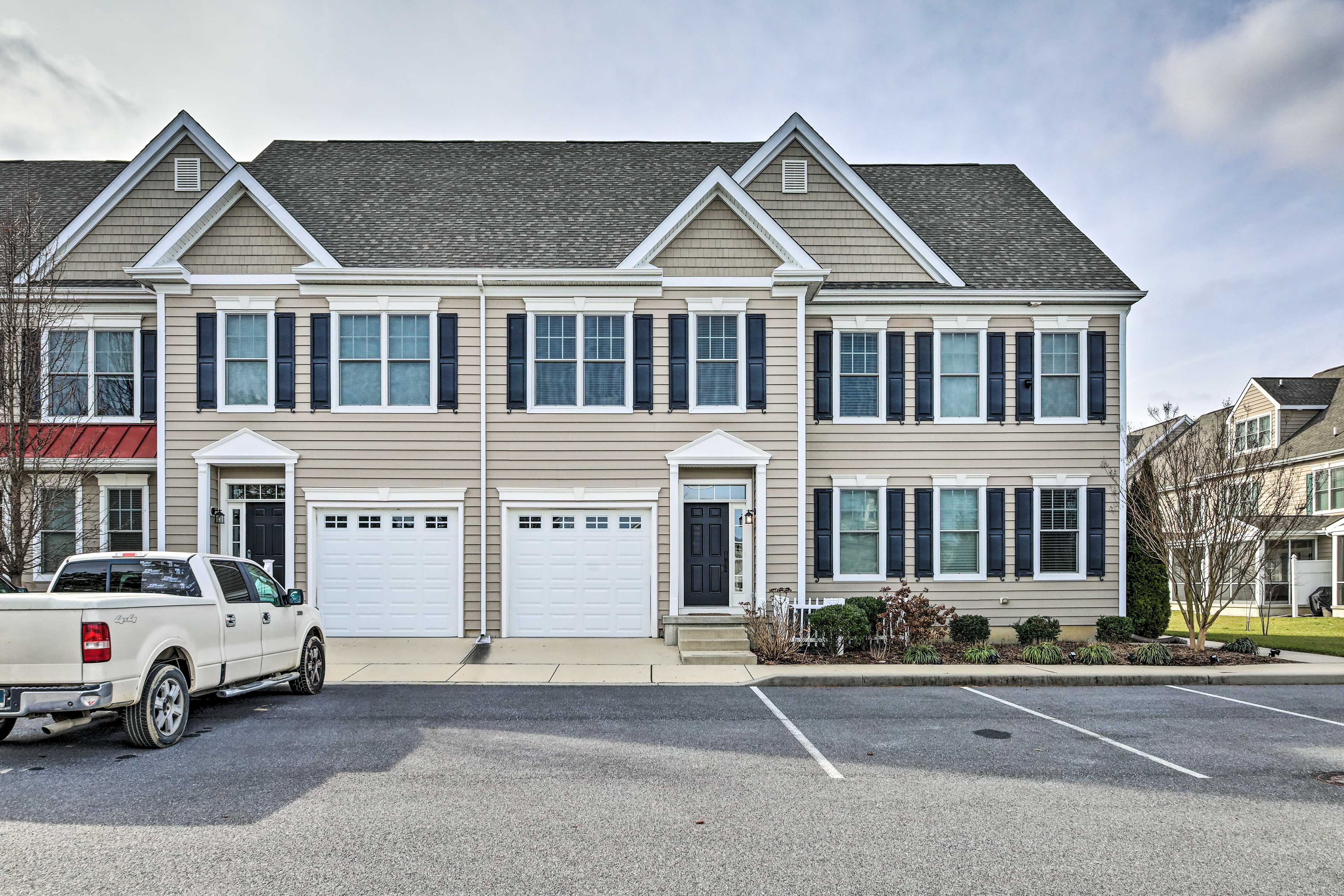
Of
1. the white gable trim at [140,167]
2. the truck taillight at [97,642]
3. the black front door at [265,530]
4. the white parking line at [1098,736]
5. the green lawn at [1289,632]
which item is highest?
the white gable trim at [140,167]

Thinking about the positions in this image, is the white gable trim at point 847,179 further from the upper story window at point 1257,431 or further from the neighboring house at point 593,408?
the upper story window at point 1257,431

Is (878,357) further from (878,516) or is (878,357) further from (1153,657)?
(1153,657)

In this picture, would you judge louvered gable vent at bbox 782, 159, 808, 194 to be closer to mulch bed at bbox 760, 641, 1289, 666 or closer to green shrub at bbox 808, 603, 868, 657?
green shrub at bbox 808, 603, 868, 657

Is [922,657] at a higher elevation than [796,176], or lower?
lower

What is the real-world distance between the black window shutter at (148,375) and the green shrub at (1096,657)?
17.3 meters

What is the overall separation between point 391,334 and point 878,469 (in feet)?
31.9

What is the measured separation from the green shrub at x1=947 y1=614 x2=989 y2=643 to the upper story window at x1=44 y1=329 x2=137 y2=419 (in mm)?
16142

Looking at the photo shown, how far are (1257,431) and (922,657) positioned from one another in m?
27.0

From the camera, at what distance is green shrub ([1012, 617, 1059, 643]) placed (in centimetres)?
1603

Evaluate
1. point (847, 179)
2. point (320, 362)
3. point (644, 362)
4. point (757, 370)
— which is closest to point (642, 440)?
point (644, 362)

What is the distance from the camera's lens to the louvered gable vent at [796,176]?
701 inches

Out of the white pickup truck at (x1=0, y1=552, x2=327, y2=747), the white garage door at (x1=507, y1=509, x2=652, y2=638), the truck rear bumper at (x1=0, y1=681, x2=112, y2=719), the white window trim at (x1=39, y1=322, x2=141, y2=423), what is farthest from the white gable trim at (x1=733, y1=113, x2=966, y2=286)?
the truck rear bumper at (x1=0, y1=681, x2=112, y2=719)

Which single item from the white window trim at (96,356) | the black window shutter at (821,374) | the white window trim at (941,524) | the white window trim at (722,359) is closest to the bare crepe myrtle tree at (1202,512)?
the white window trim at (941,524)

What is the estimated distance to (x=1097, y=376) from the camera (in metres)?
17.3
